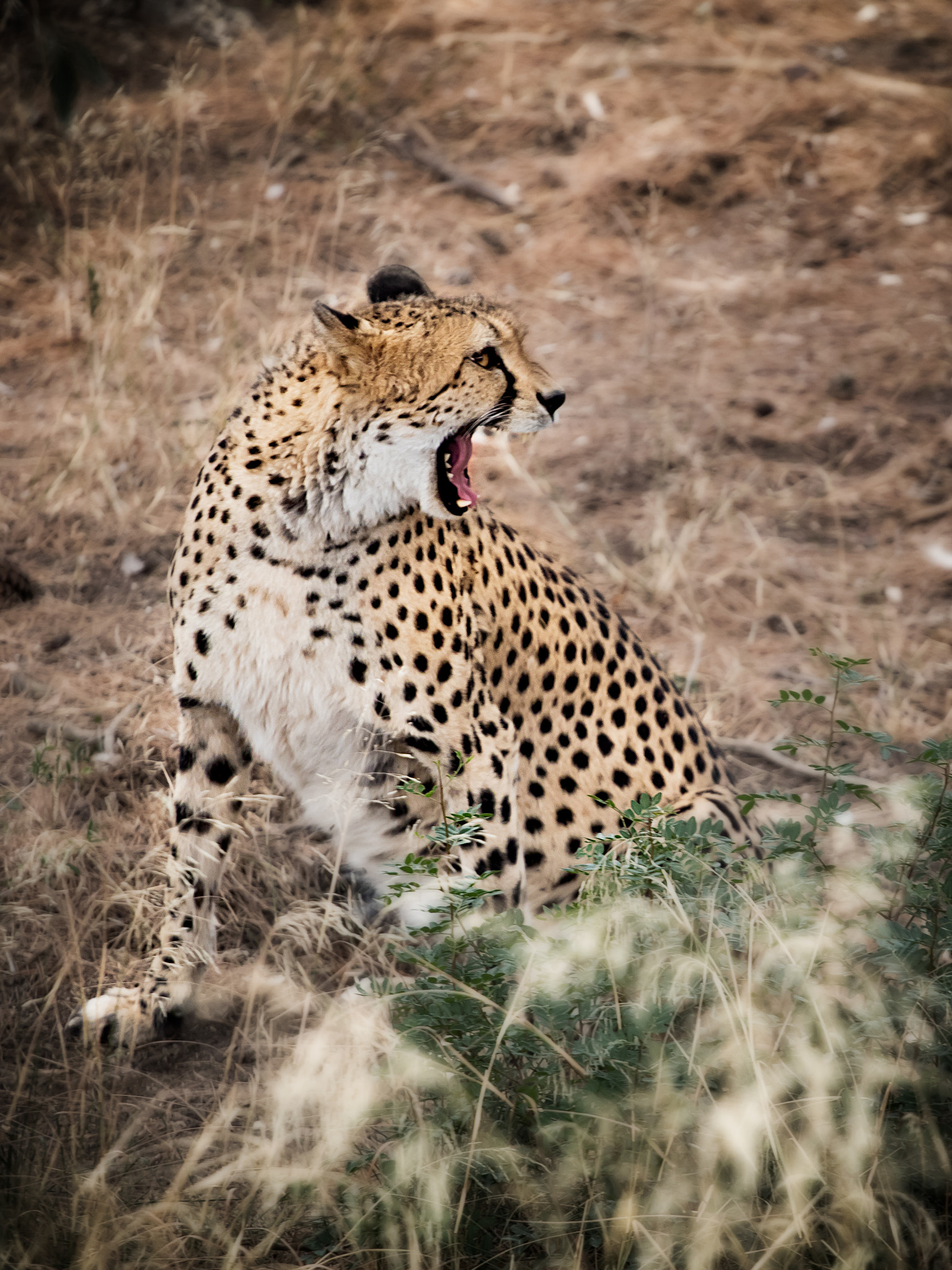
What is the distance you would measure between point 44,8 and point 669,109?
3396mm

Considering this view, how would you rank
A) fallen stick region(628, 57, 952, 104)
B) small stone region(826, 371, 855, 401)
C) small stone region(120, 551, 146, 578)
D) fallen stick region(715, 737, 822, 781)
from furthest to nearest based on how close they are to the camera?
1. fallen stick region(628, 57, 952, 104)
2. small stone region(826, 371, 855, 401)
3. small stone region(120, 551, 146, 578)
4. fallen stick region(715, 737, 822, 781)

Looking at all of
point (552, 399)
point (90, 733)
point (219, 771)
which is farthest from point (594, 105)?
point (219, 771)

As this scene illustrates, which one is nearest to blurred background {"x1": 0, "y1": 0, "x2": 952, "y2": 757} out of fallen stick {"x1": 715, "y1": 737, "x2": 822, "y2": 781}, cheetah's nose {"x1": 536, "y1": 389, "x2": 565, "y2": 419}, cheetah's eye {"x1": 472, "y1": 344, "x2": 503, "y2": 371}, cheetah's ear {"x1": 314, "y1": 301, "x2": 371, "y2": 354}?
fallen stick {"x1": 715, "y1": 737, "x2": 822, "y2": 781}

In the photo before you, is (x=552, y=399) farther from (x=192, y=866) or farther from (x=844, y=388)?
(x=844, y=388)

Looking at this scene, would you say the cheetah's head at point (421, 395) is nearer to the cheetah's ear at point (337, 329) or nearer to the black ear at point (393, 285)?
the cheetah's ear at point (337, 329)

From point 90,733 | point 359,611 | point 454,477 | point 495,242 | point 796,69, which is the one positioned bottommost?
point 90,733

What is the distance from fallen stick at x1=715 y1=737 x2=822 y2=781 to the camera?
3.90m

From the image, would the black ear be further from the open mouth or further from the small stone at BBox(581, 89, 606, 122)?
the small stone at BBox(581, 89, 606, 122)

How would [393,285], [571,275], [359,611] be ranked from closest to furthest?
[359,611] → [393,285] → [571,275]

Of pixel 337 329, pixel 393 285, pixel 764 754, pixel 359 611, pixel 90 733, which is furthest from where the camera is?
pixel 764 754

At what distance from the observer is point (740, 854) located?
291cm

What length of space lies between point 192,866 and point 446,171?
4635 mm

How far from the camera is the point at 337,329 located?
261 centimetres

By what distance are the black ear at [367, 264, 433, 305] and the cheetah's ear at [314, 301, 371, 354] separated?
0.87ft
